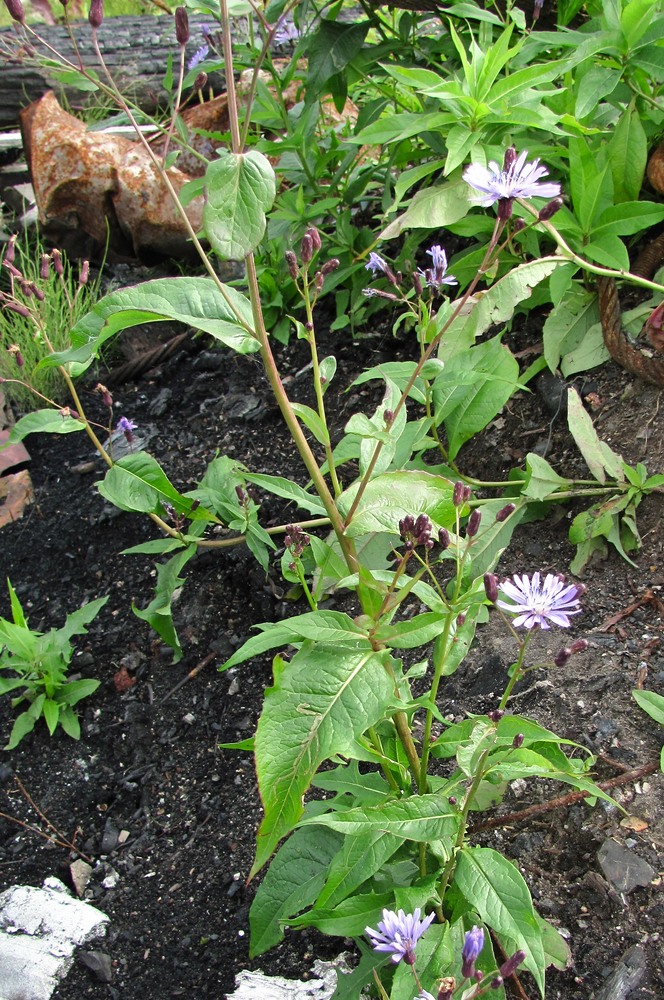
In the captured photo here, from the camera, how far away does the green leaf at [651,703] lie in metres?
1.48

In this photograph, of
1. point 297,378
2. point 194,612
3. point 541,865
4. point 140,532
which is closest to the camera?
point 541,865

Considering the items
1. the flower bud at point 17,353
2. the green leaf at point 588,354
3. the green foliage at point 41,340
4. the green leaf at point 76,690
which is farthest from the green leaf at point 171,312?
the green foliage at point 41,340

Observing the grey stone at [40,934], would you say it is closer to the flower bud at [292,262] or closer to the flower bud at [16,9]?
the flower bud at [292,262]

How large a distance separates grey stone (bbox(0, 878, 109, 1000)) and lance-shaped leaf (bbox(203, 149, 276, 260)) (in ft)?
4.40

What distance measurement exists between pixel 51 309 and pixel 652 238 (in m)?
2.09

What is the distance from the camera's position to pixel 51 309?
3.26 m

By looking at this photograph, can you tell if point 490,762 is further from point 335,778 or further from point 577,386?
point 577,386

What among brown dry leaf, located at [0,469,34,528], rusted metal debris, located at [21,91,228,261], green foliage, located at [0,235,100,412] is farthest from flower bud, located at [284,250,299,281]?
rusted metal debris, located at [21,91,228,261]

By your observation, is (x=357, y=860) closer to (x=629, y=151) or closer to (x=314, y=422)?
(x=314, y=422)

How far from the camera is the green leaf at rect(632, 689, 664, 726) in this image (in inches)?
58.1

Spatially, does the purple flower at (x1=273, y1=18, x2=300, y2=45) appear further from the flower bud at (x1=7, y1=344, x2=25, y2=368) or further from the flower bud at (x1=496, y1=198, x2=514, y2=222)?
the flower bud at (x1=496, y1=198, x2=514, y2=222)

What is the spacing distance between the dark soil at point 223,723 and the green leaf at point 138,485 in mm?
502

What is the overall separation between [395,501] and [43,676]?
122 centimetres

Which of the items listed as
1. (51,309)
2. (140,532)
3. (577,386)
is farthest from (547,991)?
(51,309)
